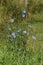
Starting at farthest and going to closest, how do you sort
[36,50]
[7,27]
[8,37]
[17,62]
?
1. [7,27]
2. [8,37]
3. [36,50]
4. [17,62]

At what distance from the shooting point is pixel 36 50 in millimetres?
6344

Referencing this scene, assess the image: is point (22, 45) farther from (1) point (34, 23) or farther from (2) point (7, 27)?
(1) point (34, 23)

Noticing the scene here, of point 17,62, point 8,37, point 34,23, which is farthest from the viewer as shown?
point 34,23

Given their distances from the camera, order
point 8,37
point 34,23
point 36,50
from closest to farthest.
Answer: point 36,50, point 8,37, point 34,23

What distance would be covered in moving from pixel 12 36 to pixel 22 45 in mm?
386

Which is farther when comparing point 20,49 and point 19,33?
point 19,33

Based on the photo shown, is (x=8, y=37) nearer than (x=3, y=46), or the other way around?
(x=3, y=46)

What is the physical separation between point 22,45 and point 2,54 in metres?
0.76

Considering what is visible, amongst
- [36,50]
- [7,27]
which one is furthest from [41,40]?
[36,50]

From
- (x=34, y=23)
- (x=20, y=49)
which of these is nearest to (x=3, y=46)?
(x=20, y=49)

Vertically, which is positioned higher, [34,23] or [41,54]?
[41,54]

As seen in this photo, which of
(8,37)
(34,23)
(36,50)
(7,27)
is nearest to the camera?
(36,50)

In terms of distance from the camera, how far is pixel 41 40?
7.91 metres

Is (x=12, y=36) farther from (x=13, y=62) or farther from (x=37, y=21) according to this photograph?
(x=37, y=21)
